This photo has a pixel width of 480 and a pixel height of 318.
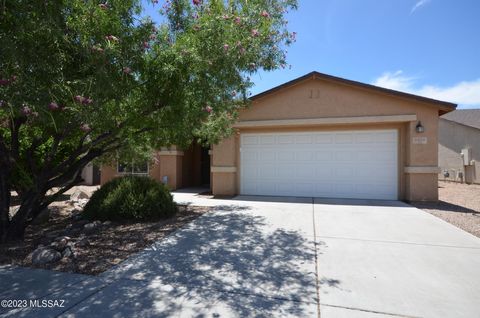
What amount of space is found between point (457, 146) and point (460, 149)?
0.25 metres

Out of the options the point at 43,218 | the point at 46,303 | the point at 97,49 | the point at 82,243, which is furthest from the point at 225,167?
the point at 46,303

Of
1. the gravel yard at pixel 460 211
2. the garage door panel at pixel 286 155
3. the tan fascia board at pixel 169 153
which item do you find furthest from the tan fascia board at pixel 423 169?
the tan fascia board at pixel 169 153

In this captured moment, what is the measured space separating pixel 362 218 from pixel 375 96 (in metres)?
4.66

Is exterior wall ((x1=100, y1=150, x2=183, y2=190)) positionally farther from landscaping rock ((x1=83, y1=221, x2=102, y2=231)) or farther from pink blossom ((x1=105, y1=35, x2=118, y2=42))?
pink blossom ((x1=105, y1=35, x2=118, y2=42))

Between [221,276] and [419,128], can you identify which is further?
[419,128]

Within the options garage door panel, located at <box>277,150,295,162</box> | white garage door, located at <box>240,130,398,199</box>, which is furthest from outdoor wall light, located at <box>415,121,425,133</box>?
garage door panel, located at <box>277,150,295,162</box>

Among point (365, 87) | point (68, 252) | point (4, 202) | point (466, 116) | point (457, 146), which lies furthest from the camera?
point (466, 116)

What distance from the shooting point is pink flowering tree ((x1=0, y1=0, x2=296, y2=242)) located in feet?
10.2

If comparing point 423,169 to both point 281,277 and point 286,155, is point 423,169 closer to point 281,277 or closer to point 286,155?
point 286,155

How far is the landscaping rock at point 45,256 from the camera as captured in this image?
429 cm

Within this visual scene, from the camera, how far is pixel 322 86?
10078mm

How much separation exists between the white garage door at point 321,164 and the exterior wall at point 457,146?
398 inches

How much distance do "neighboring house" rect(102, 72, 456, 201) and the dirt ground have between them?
3584mm

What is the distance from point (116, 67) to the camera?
3.63 meters
